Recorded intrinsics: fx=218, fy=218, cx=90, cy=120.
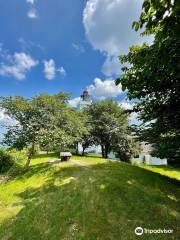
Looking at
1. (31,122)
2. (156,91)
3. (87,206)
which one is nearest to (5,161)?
(31,122)

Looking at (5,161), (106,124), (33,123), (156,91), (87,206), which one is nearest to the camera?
(87,206)

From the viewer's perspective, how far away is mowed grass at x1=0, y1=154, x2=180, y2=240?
10.2 metres

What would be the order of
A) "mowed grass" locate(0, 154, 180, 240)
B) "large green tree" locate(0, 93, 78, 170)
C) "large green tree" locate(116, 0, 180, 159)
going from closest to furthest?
1. "large green tree" locate(116, 0, 180, 159)
2. "mowed grass" locate(0, 154, 180, 240)
3. "large green tree" locate(0, 93, 78, 170)

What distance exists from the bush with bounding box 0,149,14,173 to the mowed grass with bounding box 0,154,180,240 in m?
4.27

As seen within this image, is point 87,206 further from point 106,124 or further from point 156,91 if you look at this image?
point 106,124

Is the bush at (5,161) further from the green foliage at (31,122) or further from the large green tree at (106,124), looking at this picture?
the large green tree at (106,124)

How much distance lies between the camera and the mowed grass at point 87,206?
10.2 m

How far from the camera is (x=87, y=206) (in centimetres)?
1236

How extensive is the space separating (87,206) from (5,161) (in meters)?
13.8

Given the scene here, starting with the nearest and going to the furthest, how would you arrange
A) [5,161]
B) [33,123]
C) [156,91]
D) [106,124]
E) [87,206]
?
[87,206] < [156,91] < [33,123] < [5,161] < [106,124]

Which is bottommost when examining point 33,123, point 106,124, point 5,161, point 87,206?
point 87,206

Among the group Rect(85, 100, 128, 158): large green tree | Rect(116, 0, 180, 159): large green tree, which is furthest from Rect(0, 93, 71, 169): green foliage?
Rect(85, 100, 128, 158): large green tree

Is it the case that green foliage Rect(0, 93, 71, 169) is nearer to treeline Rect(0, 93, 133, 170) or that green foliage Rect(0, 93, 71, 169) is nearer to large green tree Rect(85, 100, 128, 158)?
treeline Rect(0, 93, 133, 170)

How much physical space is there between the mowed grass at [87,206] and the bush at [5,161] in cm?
427
